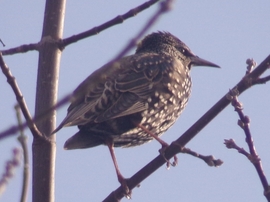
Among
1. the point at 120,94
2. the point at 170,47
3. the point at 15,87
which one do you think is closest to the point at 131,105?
the point at 120,94

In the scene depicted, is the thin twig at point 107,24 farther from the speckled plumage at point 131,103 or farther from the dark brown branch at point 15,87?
the speckled plumage at point 131,103

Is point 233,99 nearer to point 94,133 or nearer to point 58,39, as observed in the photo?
point 58,39

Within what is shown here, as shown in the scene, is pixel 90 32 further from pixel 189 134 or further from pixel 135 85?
pixel 135 85

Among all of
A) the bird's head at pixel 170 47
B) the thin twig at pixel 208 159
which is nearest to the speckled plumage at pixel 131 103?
the bird's head at pixel 170 47

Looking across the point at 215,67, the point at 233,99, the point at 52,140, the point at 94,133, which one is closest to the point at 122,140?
the point at 94,133

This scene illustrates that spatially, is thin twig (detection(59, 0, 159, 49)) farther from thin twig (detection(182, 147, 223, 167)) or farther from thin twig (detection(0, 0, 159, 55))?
thin twig (detection(182, 147, 223, 167))

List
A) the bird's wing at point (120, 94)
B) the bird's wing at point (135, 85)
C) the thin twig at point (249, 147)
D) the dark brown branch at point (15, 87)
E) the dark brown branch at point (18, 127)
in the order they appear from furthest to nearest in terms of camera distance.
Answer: the bird's wing at point (135, 85)
the bird's wing at point (120, 94)
the dark brown branch at point (15, 87)
the thin twig at point (249, 147)
the dark brown branch at point (18, 127)

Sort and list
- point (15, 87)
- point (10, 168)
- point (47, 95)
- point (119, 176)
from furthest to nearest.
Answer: point (119, 176), point (47, 95), point (15, 87), point (10, 168)
